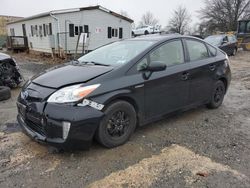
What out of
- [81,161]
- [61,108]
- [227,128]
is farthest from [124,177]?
[227,128]

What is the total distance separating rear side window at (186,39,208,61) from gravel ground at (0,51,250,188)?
121cm

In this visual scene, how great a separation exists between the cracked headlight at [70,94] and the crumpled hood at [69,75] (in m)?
0.11

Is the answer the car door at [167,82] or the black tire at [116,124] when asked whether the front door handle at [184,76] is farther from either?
the black tire at [116,124]

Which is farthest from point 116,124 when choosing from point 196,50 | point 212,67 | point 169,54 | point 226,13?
point 226,13

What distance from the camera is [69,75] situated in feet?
11.6

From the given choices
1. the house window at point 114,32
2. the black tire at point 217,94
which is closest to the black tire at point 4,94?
the black tire at point 217,94

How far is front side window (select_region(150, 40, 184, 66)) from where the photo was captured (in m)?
4.07

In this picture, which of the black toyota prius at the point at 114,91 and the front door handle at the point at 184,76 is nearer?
the black toyota prius at the point at 114,91

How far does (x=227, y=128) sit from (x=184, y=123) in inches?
28.1

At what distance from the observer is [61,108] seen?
3119mm

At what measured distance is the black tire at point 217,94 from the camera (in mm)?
5284

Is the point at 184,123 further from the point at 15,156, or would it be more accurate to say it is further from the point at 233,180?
the point at 15,156

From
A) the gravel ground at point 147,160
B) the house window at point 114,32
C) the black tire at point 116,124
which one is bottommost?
the gravel ground at point 147,160

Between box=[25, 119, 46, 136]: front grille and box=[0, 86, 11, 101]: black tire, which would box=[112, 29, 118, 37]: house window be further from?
box=[25, 119, 46, 136]: front grille
